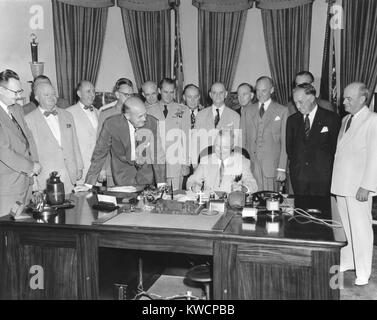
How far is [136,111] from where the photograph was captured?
12.9ft

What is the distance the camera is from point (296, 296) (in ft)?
7.93

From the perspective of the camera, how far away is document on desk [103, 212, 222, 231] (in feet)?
8.63

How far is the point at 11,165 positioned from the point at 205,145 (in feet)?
7.30

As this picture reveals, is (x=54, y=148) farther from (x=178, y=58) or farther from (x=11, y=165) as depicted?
(x=178, y=58)

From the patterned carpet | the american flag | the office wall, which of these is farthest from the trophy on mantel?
the patterned carpet

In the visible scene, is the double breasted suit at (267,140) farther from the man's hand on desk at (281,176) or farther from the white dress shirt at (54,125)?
the white dress shirt at (54,125)

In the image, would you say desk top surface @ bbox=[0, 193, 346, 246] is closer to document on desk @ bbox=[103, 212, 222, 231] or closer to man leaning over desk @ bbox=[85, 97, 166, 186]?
document on desk @ bbox=[103, 212, 222, 231]

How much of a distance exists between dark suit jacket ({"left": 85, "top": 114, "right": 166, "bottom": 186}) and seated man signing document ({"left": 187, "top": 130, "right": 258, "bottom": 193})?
1.35ft

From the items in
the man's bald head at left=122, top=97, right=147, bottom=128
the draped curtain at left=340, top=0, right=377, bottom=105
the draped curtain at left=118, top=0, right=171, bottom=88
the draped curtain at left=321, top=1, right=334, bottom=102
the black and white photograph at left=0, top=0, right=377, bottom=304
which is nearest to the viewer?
the black and white photograph at left=0, top=0, right=377, bottom=304

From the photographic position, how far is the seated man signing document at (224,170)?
3621 millimetres

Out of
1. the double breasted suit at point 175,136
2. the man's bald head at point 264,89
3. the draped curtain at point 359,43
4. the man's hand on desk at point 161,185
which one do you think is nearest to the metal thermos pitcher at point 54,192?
the man's hand on desk at point 161,185
